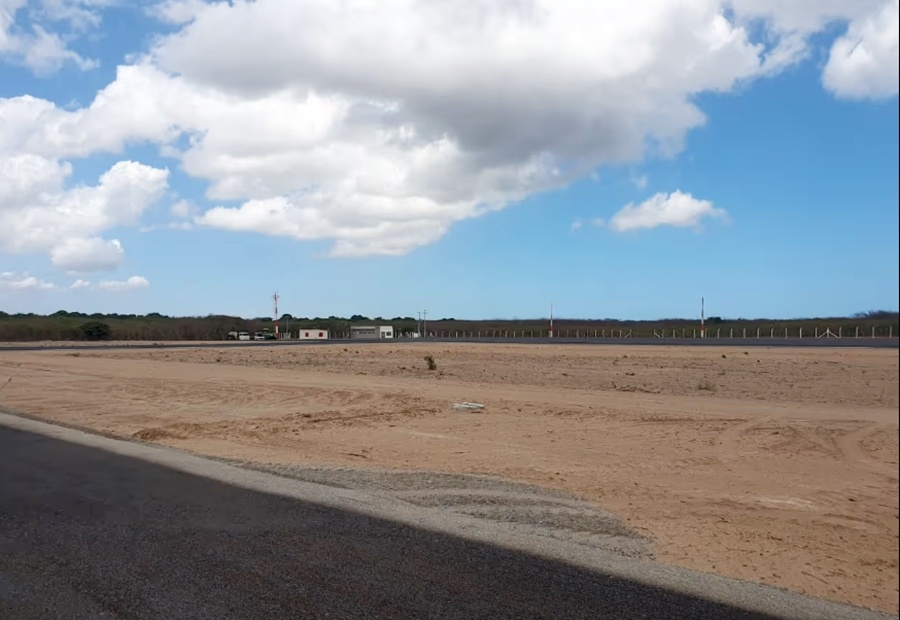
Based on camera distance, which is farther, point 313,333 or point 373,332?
point 313,333

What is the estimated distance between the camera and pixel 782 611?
231 inches

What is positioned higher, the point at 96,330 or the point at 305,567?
the point at 96,330

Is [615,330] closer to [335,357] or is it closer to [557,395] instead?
[335,357]

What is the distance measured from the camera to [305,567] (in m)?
6.67

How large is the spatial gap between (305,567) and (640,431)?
1063 cm

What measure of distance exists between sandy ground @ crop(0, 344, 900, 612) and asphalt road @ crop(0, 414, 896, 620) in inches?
47.0

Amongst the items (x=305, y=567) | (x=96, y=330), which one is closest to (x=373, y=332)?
(x=96, y=330)

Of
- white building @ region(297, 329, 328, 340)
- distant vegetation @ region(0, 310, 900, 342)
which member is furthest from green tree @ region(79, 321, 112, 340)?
white building @ region(297, 329, 328, 340)

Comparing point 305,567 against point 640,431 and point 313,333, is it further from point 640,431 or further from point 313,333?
point 313,333

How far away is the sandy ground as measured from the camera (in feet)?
23.9

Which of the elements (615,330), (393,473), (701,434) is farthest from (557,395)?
(615,330)

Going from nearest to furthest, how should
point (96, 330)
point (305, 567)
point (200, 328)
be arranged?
point (305, 567)
point (96, 330)
point (200, 328)

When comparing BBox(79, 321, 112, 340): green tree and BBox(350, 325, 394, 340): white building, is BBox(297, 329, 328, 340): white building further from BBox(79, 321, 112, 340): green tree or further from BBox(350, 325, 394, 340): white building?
BBox(79, 321, 112, 340): green tree

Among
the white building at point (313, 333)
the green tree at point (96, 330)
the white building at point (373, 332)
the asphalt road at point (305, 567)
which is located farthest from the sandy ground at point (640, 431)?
the white building at point (313, 333)
